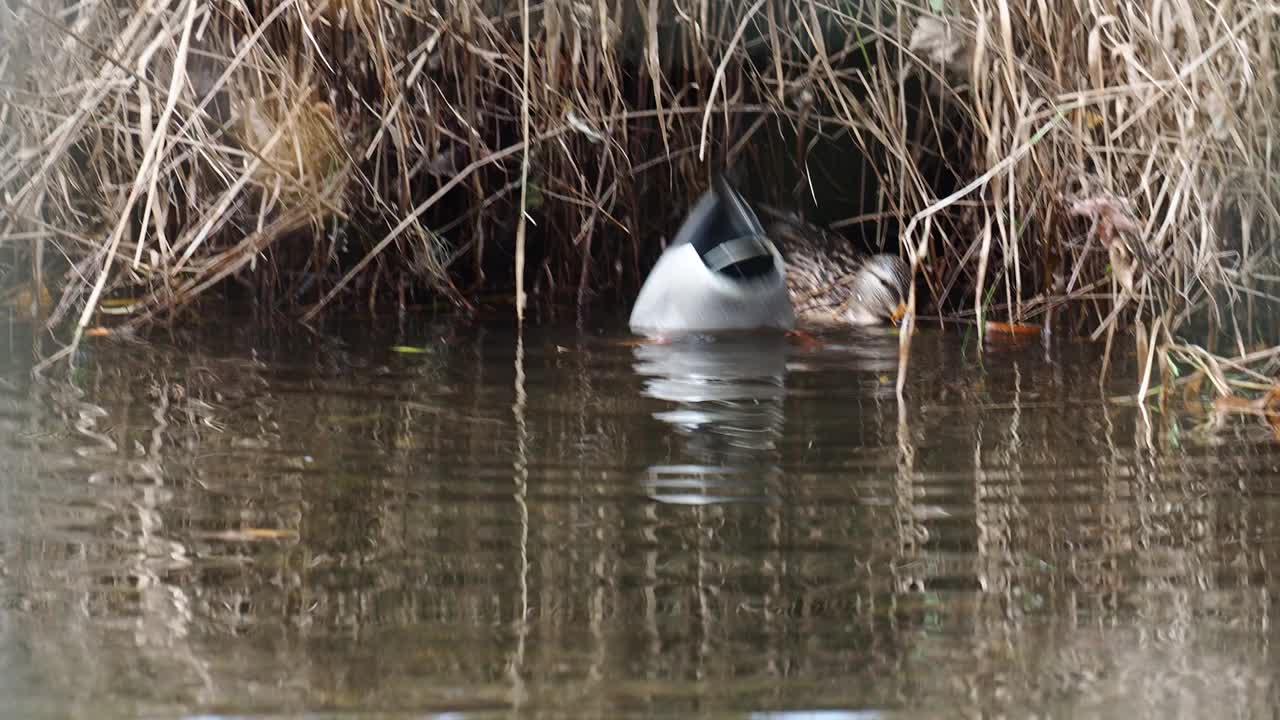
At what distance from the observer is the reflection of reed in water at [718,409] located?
11.6 feet

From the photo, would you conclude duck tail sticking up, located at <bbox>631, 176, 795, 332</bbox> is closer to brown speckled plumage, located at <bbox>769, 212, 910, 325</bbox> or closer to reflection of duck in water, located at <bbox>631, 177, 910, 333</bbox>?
reflection of duck in water, located at <bbox>631, 177, 910, 333</bbox>

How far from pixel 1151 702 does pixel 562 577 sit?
0.97 meters

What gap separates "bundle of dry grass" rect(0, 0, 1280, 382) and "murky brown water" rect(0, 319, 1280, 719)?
65 cm

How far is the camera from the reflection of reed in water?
3.55m

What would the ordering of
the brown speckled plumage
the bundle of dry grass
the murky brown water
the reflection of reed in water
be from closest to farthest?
the murky brown water → the reflection of reed in water → the bundle of dry grass → the brown speckled plumage

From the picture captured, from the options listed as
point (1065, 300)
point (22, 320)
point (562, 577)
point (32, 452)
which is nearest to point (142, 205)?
point (22, 320)

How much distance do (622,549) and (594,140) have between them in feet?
11.8

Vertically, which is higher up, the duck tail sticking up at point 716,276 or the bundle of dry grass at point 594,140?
the bundle of dry grass at point 594,140

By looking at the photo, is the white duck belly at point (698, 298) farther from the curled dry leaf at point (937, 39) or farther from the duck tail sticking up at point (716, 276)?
the curled dry leaf at point (937, 39)

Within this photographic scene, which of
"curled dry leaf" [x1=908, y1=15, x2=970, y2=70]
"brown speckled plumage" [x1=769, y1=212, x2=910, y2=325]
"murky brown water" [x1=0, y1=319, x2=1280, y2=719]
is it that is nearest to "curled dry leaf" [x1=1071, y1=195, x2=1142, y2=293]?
"murky brown water" [x1=0, y1=319, x2=1280, y2=719]

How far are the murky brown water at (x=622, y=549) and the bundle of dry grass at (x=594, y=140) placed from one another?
65cm

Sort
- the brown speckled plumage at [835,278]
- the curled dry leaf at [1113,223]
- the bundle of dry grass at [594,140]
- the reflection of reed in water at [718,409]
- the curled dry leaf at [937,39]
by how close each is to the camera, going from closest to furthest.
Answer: the reflection of reed in water at [718,409] → the curled dry leaf at [1113,223] → the bundle of dry grass at [594,140] → the curled dry leaf at [937,39] → the brown speckled plumage at [835,278]

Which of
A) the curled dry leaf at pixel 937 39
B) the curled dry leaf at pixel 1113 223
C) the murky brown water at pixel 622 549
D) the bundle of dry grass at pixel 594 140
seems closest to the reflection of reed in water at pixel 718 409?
the murky brown water at pixel 622 549

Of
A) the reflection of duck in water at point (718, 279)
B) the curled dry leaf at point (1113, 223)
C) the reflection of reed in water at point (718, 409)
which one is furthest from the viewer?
the reflection of duck in water at point (718, 279)
